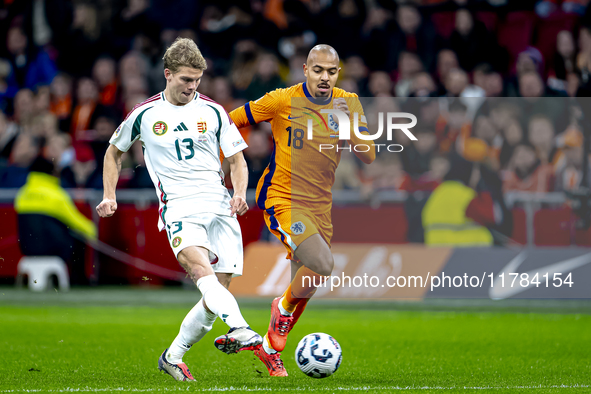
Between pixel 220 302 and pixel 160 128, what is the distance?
1.35m

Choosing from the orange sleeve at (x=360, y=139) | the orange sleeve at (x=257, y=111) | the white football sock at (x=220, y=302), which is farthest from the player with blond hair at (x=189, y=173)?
the orange sleeve at (x=360, y=139)

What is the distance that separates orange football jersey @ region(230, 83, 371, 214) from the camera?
6809 mm

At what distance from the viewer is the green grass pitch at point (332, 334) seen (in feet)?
18.6

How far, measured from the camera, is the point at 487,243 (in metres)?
11.1

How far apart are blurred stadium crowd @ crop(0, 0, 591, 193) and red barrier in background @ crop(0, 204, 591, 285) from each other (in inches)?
16.5

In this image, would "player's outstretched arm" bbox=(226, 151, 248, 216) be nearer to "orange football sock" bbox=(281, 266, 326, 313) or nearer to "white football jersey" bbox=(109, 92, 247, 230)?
"white football jersey" bbox=(109, 92, 247, 230)

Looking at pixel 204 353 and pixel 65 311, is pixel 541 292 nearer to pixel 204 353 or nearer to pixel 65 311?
pixel 204 353

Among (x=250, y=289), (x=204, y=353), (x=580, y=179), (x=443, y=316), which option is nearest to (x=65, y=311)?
(x=250, y=289)

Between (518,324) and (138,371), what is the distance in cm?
517

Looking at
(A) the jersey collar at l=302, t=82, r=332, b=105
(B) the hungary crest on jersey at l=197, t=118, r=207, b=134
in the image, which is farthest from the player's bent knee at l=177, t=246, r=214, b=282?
(A) the jersey collar at l=302, t=82, r=332, b=105

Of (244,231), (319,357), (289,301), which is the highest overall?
(289,301)

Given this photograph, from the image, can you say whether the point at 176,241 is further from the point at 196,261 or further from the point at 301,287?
the point at 301,287

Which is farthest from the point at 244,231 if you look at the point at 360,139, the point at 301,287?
the point at 301,287

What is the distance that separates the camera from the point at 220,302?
533 cm
